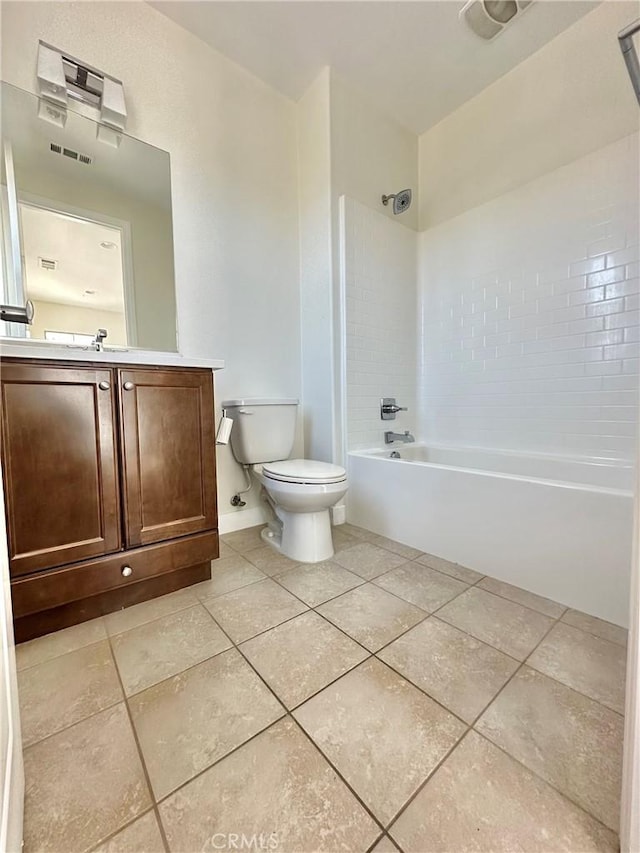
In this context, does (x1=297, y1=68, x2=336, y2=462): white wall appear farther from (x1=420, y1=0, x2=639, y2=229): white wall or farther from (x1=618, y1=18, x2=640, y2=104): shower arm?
(x1=618, y1=18, x2=640, y2=104): shower arm

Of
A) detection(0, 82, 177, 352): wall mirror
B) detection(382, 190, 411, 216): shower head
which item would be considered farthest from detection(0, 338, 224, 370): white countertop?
detection(382, 190, 411, 216): shower head

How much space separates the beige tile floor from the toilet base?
33cm

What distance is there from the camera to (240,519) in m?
2.05

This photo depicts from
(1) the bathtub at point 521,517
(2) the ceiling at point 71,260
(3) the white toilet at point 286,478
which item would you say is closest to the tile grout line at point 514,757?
(1) the bathtub at point 521,517

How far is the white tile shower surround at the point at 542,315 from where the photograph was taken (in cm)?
173

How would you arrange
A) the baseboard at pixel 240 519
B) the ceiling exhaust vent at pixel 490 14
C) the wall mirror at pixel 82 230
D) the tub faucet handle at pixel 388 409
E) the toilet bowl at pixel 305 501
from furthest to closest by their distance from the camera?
the tub faucet handle at pixel 388 409
the baseboard at pixel 240 519
the ceiling exhaust vent at pixel 490 14
the toilet bowl at pixel 305 501
the wall mirror at pixel 82 230

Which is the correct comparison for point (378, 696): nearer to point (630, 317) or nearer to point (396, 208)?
point (630, 317)

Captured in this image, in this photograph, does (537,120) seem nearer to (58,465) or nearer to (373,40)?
(373,40)

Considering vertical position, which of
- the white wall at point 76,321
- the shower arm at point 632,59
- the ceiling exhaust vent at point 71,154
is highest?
the ceiling exhaust vent at point 71,154

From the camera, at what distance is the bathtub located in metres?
1.20

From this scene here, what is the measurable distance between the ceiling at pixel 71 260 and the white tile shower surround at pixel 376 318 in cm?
123

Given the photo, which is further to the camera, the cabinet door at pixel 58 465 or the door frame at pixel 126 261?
the door frame at pixel 126 261

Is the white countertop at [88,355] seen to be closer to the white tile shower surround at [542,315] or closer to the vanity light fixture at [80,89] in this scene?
the vanity light fixture at [80,89]

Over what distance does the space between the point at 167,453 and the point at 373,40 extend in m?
2.33
